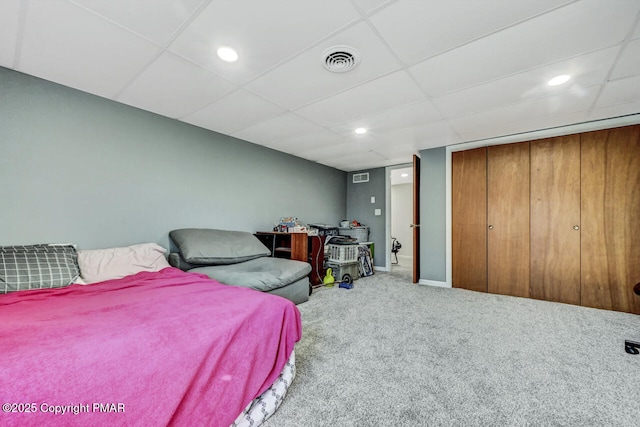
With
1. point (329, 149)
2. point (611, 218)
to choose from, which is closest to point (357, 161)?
point (329, 149)

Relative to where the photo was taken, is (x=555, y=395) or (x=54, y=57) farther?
(x=54, y=57)

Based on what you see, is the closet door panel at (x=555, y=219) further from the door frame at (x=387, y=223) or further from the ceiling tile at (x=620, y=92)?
the door frame at (x=387, y=223)

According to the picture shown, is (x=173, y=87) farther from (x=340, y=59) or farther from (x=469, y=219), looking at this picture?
(x=469, y=219)

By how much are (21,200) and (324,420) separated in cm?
284

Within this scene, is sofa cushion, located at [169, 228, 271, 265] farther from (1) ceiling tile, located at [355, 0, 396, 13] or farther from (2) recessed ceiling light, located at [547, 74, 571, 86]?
(2) recessed ceiling light, located at [547, 74, 571, 86]

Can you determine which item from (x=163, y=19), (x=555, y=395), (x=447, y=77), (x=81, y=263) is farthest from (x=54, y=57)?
(x=555, y=395)

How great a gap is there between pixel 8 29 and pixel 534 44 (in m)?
3.42

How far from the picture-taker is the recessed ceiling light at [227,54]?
1.75 metres

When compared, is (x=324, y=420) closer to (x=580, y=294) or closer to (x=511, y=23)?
(x=511, y=23)

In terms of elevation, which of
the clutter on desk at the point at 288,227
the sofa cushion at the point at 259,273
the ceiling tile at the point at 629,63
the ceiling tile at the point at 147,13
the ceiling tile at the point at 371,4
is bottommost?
the sofa cushion at the point at 259,273

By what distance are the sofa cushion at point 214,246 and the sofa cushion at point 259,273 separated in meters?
0.09

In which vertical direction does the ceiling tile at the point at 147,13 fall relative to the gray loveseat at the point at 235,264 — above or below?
above

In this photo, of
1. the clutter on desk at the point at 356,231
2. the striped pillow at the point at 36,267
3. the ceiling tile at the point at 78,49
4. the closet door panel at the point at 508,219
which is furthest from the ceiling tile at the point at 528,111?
the striped pillow at the point at 36,267

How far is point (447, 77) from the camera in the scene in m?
2.04
